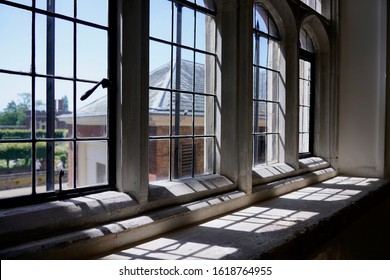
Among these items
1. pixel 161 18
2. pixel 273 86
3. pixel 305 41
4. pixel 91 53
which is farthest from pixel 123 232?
pixel 305 41

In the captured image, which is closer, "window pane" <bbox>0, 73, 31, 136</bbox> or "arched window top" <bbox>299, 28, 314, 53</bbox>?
"window pane" <bbox>0, 73, 31, 136</bbox>

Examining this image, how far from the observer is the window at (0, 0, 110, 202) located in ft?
5.71

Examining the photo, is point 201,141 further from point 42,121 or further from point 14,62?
point 14,62

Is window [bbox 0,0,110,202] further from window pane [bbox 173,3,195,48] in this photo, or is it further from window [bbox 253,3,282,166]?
window [bbox 253,3,282,166]

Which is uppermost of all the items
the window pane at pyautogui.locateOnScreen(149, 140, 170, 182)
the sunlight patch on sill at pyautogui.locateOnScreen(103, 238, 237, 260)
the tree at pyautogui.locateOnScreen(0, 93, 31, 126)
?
the tree at pyautogui.locateOnScreen(0, 93, 31, 126)

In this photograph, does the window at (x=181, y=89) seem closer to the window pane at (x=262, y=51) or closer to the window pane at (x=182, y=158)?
the window pane at (x=182, y=158)

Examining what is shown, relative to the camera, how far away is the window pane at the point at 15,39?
1.71 meters

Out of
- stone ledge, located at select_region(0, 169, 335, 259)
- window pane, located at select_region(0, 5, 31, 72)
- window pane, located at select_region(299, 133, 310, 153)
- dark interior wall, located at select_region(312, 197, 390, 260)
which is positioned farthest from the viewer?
window pane, located at select_region(299, 133, 310, 153)

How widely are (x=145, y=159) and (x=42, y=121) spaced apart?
0.61m

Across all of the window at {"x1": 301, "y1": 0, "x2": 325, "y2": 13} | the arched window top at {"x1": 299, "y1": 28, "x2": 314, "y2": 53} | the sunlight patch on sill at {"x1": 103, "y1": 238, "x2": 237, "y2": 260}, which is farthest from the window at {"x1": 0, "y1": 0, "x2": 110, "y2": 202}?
the window at {"x1": 301, "y1": 0, "x2": 325, "y2": 13}

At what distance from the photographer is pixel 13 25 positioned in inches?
68.4

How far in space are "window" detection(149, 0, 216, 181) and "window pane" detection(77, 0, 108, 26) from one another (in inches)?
13.5

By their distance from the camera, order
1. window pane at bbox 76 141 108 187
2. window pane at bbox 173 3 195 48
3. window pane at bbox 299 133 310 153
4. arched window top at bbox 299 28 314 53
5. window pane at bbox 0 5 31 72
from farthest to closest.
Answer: window pane at bbox 299 133 310 153 → arched window top at bbox 299 28 314 53 → window pane at bbox 173 3 195 48 → window pane at bbox 76 141 108 187 → window pane at bbox 0 5 31 72

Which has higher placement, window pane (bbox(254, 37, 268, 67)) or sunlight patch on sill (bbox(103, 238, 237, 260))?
window pane (bbox(254, 37, 268, 67))
